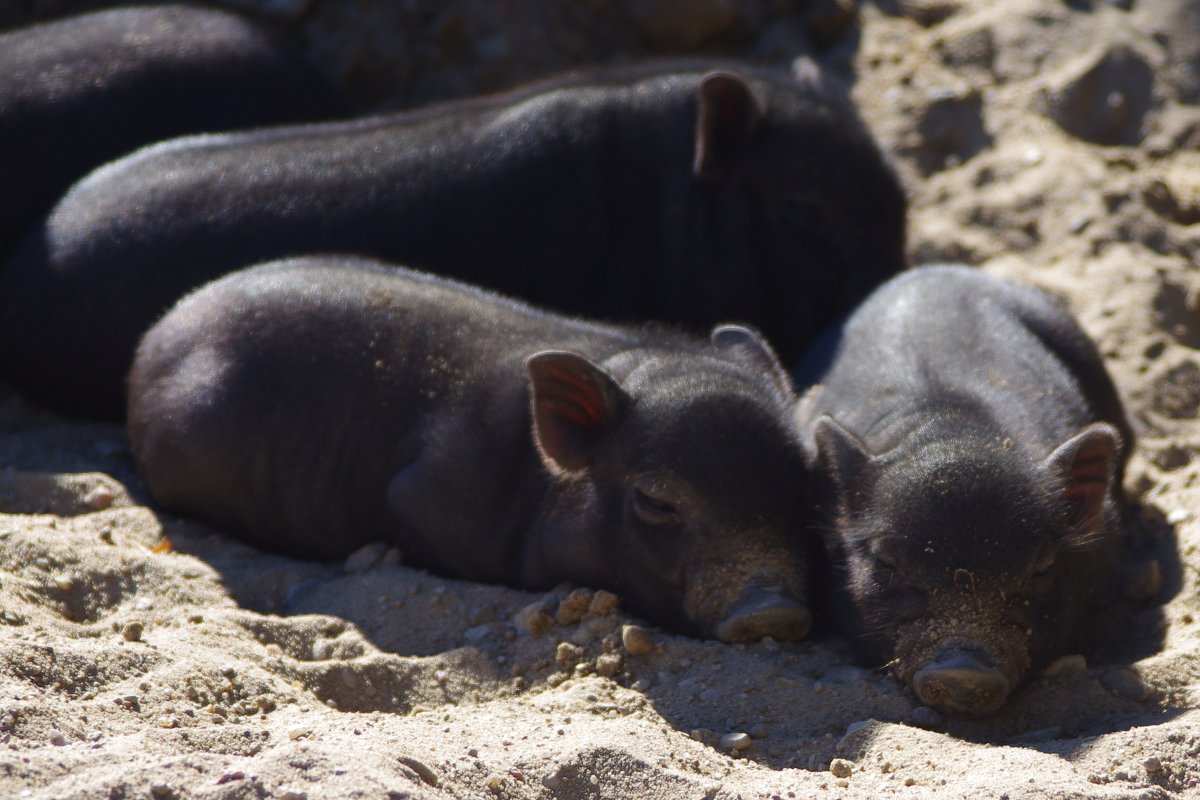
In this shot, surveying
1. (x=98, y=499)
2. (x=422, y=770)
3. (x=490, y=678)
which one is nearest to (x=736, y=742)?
(x=490, y=678)

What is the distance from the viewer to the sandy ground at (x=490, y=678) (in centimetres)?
362

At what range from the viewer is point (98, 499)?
5.61 m

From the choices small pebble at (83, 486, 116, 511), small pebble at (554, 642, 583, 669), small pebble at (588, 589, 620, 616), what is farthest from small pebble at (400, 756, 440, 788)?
small pebble at (83, 486, 116, 511)

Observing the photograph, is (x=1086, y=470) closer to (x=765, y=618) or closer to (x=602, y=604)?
(x=765, y=618)

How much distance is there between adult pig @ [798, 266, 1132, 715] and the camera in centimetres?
438

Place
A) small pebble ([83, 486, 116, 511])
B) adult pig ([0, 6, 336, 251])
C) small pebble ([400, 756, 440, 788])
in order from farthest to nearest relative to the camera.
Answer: adult pig ([0, 6, 336, 251]) → small pebble ([83, 486, 116, 511]) → small pebble ([400, 756, 440, 788])

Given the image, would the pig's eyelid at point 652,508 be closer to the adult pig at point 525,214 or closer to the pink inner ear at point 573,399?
the pink inner ear at point 573,399

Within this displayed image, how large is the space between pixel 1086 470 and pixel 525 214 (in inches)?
113

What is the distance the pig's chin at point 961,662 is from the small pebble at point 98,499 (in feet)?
9.50

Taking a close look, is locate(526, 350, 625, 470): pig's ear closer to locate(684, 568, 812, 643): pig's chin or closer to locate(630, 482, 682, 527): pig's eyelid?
locate(630, 482, 682, 527): pig's eyelid

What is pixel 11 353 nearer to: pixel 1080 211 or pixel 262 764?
pixel 262 764

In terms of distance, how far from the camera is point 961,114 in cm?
803

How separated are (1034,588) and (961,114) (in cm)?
411

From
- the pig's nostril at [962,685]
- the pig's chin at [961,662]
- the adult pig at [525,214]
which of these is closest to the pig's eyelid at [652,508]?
the pig's chin at [961,662]
